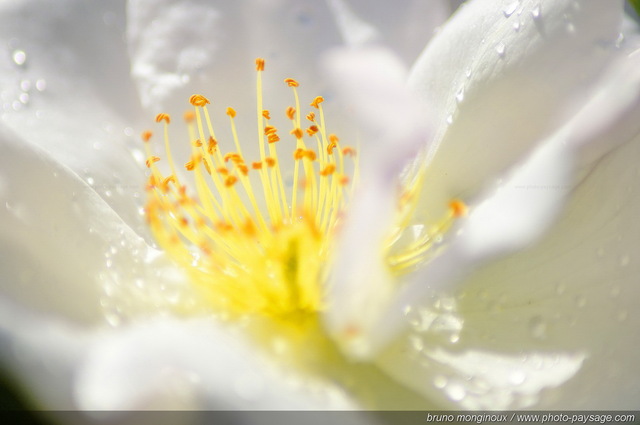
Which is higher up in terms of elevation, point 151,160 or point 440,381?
point 151,160

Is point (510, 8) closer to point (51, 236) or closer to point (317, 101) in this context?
point (317, 101)

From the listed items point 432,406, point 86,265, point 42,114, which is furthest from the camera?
point 42,114

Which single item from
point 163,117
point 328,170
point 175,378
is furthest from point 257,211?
point 175,378

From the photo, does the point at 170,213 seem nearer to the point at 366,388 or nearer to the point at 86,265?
the point at 86,265

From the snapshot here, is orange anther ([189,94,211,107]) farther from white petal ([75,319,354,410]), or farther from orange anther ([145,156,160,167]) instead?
white petal ([75,319,354,410])

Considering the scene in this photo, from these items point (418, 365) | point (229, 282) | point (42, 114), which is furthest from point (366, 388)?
point (42, 114)

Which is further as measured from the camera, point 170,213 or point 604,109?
point 170,213

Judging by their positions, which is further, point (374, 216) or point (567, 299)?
point (567, 299)
